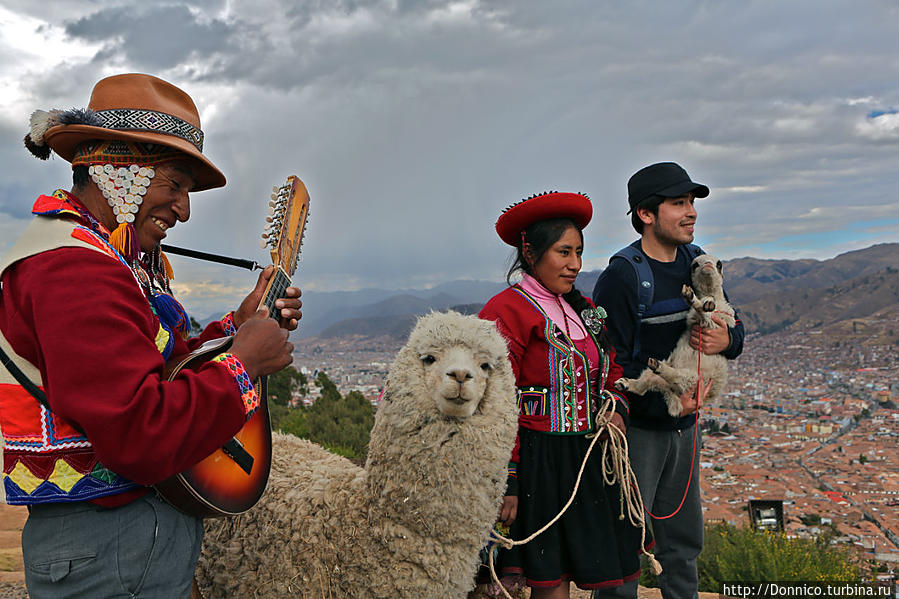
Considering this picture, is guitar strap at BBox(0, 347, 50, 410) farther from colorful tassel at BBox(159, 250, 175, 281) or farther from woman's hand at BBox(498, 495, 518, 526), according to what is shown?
woman's hand at BBox(498, 495, 518, 526)

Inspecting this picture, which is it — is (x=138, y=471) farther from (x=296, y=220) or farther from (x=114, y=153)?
(x=296, y=220)

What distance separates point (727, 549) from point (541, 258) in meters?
4.40

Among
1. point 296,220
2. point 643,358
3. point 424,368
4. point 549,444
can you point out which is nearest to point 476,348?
point 424,368

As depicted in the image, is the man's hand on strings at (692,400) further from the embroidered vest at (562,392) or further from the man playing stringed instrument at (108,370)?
the man playing stringed instrument at (108,370)

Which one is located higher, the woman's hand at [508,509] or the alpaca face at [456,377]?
the alpaca face at [456,377]

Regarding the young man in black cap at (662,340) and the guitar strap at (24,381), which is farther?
the young man in black cap at (662,340)

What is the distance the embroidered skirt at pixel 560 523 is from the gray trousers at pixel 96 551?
1.45 m

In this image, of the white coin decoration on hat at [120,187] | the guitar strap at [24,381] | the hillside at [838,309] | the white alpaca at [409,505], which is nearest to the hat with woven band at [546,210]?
the white alpaca at [409,505]

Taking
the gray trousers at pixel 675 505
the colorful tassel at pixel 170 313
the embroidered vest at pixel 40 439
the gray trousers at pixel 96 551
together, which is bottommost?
the gray trousers at pixel 675 505

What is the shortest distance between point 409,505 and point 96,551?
3.52ft

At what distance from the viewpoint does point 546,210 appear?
8.63 ft

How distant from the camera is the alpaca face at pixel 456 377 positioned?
206cm

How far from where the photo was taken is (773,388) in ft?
65.7

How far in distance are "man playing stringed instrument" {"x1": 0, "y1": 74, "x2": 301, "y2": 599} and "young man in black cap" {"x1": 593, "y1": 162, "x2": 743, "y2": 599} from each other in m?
1.90
